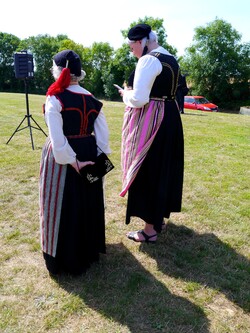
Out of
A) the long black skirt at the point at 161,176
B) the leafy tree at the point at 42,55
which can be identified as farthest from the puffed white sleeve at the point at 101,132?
the leafy tree at the point at 42,55

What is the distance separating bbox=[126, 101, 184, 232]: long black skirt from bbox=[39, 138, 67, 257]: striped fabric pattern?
76cm

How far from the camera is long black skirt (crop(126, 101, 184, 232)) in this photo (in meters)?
2.68

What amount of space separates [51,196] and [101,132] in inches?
24.1

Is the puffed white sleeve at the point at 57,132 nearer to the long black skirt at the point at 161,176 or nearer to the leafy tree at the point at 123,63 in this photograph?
the long black skirt at the point at 161,176

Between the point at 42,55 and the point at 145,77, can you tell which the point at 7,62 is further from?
the point at 145,77

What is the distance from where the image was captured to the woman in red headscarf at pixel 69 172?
212 cm

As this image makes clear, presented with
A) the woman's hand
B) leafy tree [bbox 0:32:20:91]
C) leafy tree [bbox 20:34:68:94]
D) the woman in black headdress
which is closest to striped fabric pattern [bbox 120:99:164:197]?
the woman in black headdress

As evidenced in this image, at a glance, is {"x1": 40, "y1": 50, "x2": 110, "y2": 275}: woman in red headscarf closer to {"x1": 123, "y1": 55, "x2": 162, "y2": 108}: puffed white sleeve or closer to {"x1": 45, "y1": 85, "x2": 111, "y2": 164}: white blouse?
{"x1": 45, "y1": 85, "x2": 111, "y2": 164}: white blouse

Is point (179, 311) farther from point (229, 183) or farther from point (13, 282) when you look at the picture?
point (229, 183)

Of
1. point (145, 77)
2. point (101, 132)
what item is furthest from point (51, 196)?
point (145, 77)

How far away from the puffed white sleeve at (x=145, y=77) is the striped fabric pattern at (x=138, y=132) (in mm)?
178

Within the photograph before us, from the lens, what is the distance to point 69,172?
2.28 metres

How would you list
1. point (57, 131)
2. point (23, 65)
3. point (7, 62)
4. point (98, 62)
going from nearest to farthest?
point (57, 131) → point (23, 65) → point (98, 62) → point (7, 62)

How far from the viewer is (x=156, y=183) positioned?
8.98 ft
